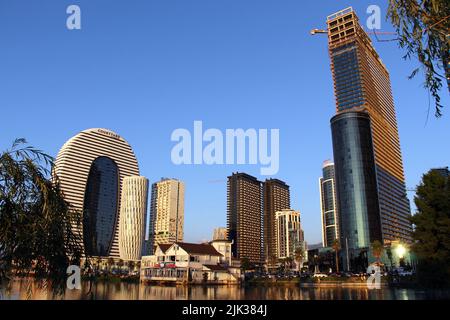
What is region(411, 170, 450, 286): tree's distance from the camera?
49.0m

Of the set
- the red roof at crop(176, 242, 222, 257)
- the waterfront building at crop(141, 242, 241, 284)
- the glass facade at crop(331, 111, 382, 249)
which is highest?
the glass facade at crop(331, 111, 382, 249)

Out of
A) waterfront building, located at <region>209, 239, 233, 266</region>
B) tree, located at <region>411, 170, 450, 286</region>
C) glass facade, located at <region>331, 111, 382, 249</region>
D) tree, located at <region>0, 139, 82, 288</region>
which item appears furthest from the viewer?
glass facade, located at <region>331, 111, 382, 249</region>

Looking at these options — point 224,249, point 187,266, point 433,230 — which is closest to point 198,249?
point 187,266

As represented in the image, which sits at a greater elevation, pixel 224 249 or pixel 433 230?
pixel 224 249

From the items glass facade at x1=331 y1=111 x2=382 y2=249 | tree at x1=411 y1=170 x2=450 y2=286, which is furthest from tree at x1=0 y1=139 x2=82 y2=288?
glass facade at x1=331 y1=111 x2=382 y2=249

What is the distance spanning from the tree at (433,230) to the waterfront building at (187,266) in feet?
278

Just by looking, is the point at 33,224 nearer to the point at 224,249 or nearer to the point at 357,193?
the point at 224,249

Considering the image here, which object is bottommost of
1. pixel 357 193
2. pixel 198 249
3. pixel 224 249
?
pixel 198 249

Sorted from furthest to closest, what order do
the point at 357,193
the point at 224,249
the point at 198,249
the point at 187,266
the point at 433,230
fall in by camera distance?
the point at 357,193 → the point at 224,249 → the point at 198,249 → the point at 187,266 → the point at 433,230

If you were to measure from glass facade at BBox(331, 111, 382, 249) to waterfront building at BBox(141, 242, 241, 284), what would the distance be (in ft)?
248

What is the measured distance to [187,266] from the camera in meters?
126

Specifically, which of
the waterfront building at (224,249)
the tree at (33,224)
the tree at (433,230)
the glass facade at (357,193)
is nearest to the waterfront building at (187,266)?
the waterfront building at (224,249)

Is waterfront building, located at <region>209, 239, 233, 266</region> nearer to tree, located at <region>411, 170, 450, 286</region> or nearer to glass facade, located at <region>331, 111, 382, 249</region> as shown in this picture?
glass facade, located at <region>331, 111, 382, 249</region>

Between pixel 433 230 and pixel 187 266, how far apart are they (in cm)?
8780
